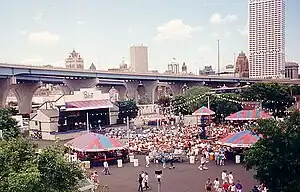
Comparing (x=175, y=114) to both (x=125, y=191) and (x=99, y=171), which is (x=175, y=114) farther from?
(x=125, y=191)

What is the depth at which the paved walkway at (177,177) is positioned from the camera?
2012 centimetres

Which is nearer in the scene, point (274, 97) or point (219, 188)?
point (219, 188)

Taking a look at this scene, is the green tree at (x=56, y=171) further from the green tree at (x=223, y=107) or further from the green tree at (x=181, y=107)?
the green tree at (x=181, y=107)

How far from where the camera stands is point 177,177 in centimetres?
2223

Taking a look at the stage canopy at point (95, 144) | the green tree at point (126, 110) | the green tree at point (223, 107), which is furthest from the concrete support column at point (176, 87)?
the stage canopy at point (95, 144)

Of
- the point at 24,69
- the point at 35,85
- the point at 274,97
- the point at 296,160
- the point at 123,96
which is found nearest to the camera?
the point at 296,160

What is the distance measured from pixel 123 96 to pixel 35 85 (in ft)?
116

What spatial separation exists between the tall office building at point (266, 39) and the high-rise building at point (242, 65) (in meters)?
2.32

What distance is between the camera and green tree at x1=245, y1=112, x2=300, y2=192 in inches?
531

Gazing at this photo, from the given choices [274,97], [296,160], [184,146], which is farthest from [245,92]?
[296,160]

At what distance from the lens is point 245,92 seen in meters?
61.6

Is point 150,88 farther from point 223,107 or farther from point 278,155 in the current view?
point 278,155

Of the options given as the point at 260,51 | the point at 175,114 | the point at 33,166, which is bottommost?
the point at 175,114

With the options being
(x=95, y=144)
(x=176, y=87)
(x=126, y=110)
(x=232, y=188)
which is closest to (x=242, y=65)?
(x=176, y=87)
